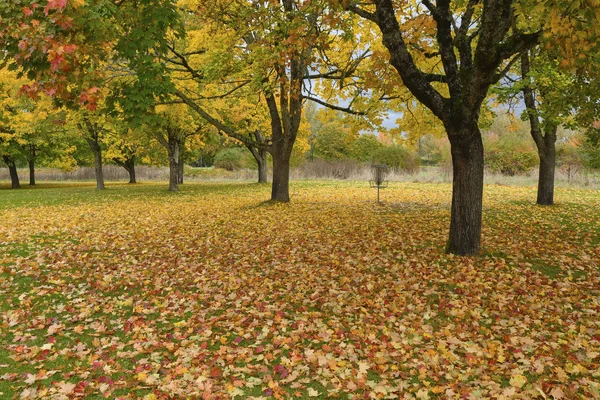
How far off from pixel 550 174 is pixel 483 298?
398 inches

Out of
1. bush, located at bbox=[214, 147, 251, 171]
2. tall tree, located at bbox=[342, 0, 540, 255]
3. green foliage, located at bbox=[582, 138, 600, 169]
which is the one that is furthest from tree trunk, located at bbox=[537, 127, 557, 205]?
bush, located at bbox=[214, 147, 251, 171]

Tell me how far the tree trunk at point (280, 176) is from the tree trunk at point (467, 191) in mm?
8407

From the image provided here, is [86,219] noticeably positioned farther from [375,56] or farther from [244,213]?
[375,56]

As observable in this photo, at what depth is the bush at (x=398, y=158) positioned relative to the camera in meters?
39.0

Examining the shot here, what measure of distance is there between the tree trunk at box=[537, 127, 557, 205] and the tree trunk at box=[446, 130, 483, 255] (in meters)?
7.97

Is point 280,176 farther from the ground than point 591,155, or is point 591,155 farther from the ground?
point 591,155

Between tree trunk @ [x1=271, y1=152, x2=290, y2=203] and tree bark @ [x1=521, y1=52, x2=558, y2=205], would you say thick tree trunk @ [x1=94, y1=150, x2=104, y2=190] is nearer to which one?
tree trunk @ [x1=271, y1=152, x2=290, y2=203]

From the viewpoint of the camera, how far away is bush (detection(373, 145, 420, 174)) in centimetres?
3897

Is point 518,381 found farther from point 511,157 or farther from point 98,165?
point 511,157

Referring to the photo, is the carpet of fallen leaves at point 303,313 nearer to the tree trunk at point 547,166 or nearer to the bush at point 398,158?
the tree trunk at point 547,166

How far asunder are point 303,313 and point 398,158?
35515mm

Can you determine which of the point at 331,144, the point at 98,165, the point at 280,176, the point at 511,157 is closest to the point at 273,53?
the point at 280,176

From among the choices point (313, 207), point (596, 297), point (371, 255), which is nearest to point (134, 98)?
point (371, 255)

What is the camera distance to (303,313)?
18.4 feet
